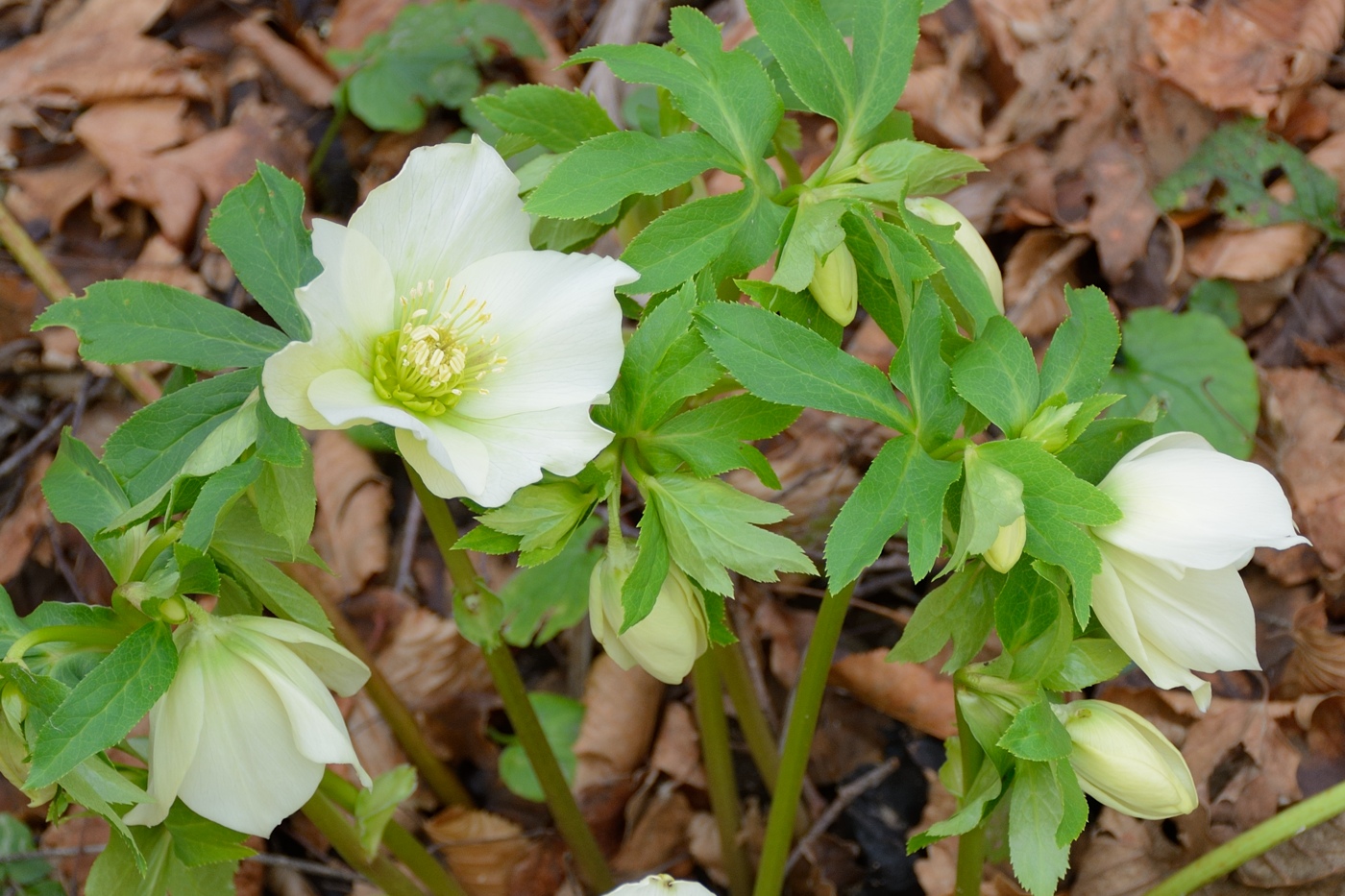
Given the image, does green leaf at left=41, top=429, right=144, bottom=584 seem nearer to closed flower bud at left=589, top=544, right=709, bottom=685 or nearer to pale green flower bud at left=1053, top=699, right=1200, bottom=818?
closed flower bud at left=589, top=544, right=709, bottom=685

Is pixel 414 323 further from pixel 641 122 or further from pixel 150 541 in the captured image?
pixel 641 122

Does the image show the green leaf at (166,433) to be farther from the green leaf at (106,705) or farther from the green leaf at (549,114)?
the green leaf at (549,114)

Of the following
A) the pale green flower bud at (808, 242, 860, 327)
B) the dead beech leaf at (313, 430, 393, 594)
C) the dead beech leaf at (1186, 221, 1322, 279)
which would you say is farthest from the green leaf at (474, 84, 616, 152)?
the dead beech leaf at (1186, 221, 1322, 279)

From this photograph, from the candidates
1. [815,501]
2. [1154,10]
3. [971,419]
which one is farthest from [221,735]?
[1154,10]

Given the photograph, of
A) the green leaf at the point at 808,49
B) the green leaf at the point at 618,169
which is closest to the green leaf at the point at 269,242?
the green leaf at the point at 618,169

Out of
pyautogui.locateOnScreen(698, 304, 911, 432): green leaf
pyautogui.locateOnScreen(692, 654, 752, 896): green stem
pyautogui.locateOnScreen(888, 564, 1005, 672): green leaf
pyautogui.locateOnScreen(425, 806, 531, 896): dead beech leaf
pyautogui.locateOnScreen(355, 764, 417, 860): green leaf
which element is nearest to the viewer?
pyautogui.locateOnScreen(698, 304, 911, 432): green leaf

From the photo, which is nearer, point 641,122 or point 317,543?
point 641,122

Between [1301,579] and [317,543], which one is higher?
[1301,579]
